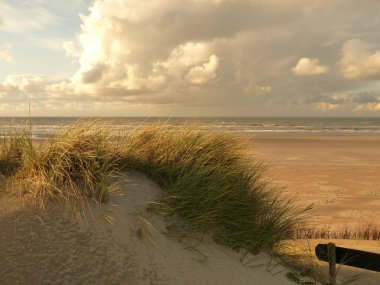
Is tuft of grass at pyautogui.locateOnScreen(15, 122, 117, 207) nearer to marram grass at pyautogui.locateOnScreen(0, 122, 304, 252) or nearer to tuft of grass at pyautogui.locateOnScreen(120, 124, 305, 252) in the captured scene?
marram grass at pyautogui.locateOnScreen(0, 122, 304, 252)

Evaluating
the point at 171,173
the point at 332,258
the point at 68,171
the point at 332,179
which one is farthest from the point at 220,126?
the point at 332,179

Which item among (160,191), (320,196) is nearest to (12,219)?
(160,191)

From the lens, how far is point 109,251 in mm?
3893

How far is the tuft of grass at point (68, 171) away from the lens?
423 cm

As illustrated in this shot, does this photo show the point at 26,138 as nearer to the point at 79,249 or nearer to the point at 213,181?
the point at 79,249

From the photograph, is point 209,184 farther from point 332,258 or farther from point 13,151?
point 13,151

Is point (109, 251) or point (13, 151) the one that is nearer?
point (109, 251)

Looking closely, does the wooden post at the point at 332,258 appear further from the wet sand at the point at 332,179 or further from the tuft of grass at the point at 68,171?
the tuft of grass at the point at 68,171

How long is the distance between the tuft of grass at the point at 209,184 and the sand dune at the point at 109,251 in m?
0.27

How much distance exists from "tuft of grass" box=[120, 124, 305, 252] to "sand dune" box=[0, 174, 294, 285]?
267 mm

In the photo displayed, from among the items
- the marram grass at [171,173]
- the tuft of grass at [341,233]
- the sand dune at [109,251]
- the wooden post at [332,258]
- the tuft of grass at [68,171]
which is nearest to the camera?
the sand dune at [109,251]

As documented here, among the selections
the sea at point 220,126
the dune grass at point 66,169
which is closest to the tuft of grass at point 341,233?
the sea at point 220,126

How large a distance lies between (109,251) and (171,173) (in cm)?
147

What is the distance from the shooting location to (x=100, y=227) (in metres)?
4.07
